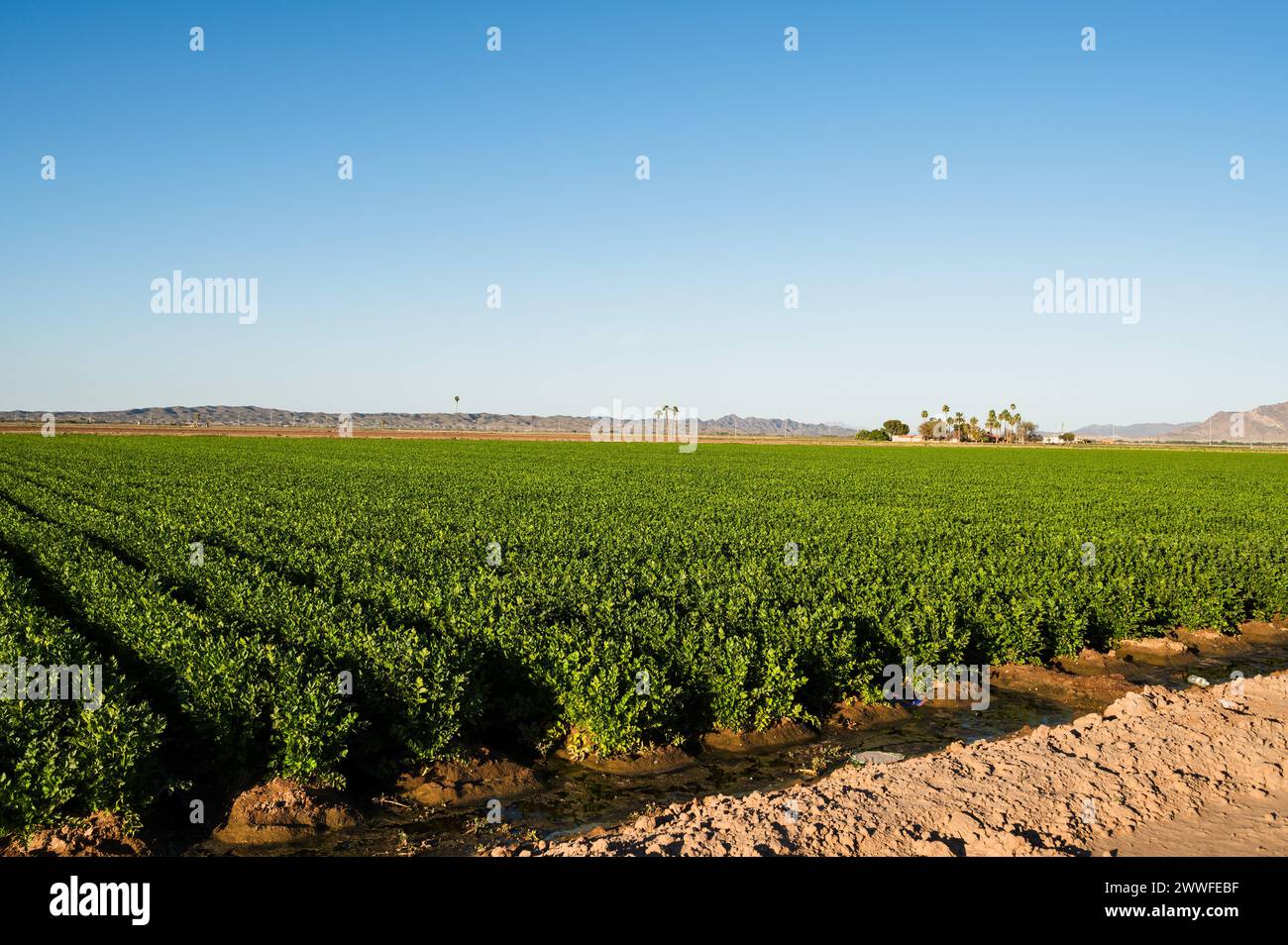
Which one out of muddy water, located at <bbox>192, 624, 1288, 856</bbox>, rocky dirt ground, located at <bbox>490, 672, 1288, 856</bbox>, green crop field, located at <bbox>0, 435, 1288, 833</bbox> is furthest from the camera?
green crop field, located at <bbox>0, 435, 1288, 833</bbox>

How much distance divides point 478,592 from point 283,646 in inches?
118

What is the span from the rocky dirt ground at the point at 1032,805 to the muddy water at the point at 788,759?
646mm

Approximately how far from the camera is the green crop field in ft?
25.9

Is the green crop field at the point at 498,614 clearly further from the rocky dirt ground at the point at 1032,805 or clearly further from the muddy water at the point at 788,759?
the rocky dirt ground at the point at 1032,805

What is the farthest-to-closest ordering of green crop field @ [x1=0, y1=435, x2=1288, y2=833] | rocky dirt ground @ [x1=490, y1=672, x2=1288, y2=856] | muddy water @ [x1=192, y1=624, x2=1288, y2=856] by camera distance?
green crop field @ [x1=0, y1=435, x2=1288, y2=833]
muddy water @ [x1=192, y1=624, x2=1288, y2=856]
rocky dirt ground @ [x1=490, y1=672, x2=1288, y2=856]

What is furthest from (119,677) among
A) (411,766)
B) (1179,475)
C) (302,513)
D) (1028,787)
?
(1179,475)

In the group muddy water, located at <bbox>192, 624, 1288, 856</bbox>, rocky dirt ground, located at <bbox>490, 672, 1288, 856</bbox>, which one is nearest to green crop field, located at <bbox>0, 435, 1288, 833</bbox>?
muddy water, located at <bbox>192, 624, 1288, 856</bbox>

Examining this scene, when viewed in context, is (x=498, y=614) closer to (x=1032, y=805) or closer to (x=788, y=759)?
(x=788, y=759)

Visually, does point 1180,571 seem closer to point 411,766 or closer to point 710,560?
point 710,560

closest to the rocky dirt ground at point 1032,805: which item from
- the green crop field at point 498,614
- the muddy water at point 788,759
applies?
the muddy water at point 788,759

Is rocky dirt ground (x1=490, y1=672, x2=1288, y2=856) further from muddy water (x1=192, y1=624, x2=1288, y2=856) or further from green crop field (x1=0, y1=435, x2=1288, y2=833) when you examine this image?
green crop field (x1=0, y1=435, x2=1288, y2=833)

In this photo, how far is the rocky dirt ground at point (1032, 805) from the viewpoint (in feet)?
20.7

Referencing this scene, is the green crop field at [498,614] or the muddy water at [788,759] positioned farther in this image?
the green crop field at [498,614]

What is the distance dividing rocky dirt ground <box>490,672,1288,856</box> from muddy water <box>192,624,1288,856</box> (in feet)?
2.12
